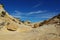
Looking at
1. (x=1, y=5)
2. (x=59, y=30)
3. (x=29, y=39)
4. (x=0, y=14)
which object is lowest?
(x=29, y=39)

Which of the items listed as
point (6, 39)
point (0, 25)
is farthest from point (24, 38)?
point (0, 25)

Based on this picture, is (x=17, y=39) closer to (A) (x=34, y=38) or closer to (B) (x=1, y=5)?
(A) (x=34, y=38)

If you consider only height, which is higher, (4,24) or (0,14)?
(0,14)

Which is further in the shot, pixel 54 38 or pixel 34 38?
pixel 34 38

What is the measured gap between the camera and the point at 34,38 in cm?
1015

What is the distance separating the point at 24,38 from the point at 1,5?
18.5 metres

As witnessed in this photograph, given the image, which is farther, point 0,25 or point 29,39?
point 0,25

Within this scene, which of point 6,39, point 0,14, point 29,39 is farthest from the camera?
point 0,14

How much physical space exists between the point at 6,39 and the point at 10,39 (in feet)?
1.18

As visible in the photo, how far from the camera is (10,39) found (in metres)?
10.7

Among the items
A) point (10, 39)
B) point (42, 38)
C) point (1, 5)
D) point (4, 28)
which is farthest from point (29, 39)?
point (1, 5)

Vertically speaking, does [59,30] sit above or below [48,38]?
above

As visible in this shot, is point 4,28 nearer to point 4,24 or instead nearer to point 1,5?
point 4,24

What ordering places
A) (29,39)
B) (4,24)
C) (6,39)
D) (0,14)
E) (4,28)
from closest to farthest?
(29,39)
(6,39)
(4,28)
(4,24)
(0,14)
